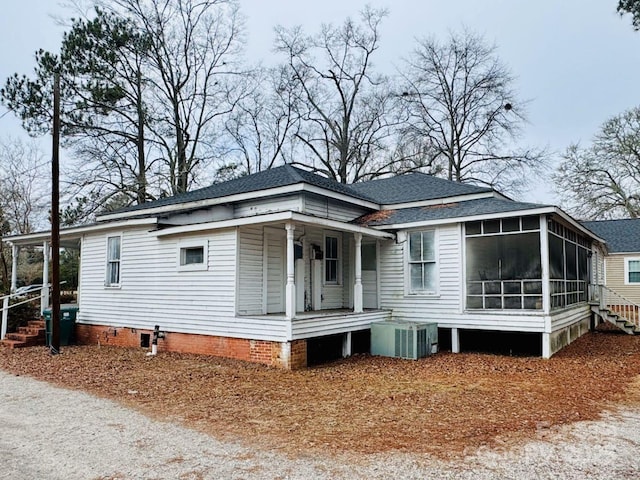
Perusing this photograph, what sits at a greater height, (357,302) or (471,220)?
(471,220)

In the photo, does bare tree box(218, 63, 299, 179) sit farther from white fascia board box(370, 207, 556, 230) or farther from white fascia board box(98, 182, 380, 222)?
white fascia board box(370, 207, 556, 230)

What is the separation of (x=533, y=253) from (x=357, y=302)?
431cm

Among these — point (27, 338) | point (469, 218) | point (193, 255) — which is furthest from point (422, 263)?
point (27, 338)

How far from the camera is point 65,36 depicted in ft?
71.4

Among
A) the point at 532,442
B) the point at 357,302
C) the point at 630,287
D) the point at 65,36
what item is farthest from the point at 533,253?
the point at 65,36

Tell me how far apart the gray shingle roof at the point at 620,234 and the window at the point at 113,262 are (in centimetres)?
2276

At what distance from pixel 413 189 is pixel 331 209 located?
3.57 meters

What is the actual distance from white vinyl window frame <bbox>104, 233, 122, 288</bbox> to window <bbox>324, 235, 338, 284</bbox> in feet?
18.2

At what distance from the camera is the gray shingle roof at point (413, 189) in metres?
14.2

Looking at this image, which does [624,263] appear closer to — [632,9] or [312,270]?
[632,9]

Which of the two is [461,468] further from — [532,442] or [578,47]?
[578,47]

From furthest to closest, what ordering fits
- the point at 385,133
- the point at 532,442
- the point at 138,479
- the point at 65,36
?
1. the point at 385,133
2. the point at 65,36
3. the point at 532,442
4. the point at 138,479

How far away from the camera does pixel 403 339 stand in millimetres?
10883

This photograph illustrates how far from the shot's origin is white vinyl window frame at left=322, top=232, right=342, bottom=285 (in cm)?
1289
